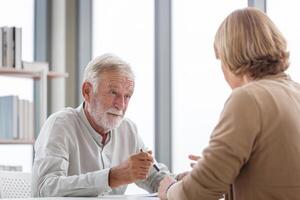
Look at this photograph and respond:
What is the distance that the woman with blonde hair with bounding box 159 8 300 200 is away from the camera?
1355 millimetres

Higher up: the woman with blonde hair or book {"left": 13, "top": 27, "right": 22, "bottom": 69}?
book {"left": 13, "top": 27, "right": 22, "bottom": 69}

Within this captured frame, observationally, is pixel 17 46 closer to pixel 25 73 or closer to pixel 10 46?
pixel 10 46

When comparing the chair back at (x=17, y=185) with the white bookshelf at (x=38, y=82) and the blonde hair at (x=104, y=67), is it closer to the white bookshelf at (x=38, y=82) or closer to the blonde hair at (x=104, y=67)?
the blonde hair at (x=104, y=67)

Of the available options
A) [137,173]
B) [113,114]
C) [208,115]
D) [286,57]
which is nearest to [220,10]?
[208,115]

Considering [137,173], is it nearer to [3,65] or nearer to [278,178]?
[278,178]

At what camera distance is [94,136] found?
7.93 ft

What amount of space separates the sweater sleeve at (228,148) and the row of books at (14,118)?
275 cm

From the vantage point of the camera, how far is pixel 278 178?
139cm

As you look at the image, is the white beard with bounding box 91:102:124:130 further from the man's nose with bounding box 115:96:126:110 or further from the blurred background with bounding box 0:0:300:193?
the blurred background with bounding box 0:0:300:193

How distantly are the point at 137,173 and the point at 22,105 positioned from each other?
6.86 ft

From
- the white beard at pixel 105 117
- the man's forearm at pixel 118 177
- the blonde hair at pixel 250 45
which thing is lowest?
the man's forearm at pixel 118 177

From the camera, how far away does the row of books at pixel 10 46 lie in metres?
3.90

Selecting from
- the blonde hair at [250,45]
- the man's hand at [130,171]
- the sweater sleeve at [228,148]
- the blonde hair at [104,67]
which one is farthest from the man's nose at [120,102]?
the sweater sleeve at [228,148]

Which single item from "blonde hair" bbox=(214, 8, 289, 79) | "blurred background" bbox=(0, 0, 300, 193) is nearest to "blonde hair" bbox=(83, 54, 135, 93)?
"blonde hair" bbox=(214, 8, 289, 79)
